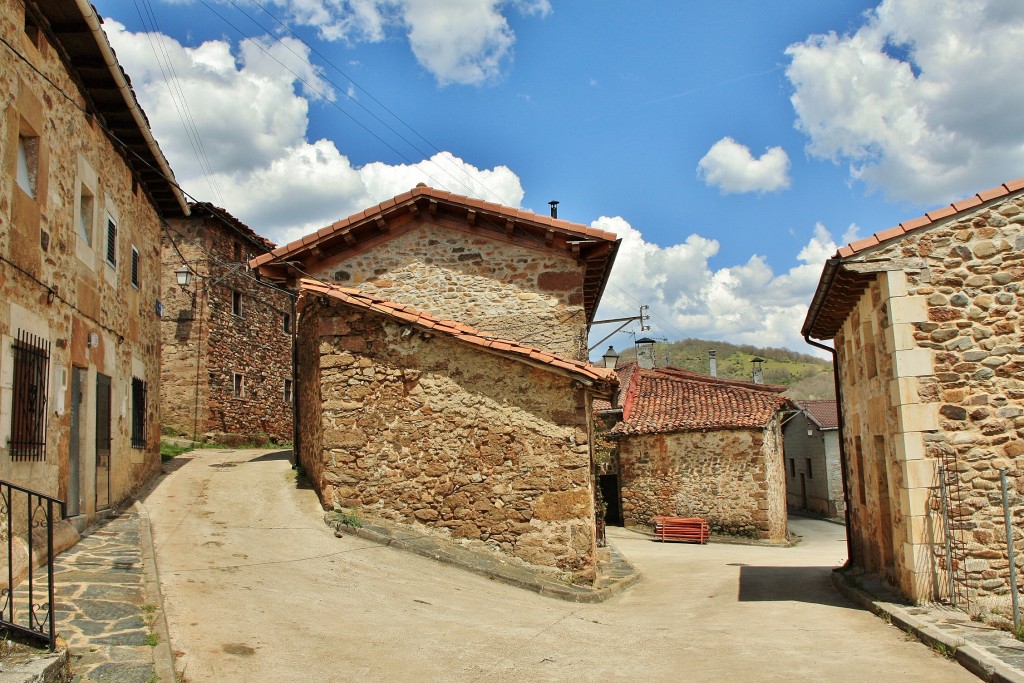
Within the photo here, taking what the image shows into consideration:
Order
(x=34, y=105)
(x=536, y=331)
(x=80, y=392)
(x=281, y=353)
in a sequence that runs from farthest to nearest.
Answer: (x=281, y=353) < (x=536, y=331) < (x=80, y=392) < (x=34, y=105)

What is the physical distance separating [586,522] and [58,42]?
8360 millimetres

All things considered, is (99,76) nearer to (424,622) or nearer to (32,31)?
(32,31)

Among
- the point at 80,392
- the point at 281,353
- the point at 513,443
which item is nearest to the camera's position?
the point at 80,392

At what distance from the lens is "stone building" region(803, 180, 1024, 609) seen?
882 centimetres

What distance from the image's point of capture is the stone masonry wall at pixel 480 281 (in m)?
13.9

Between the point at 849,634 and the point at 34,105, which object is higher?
the point at 34,105

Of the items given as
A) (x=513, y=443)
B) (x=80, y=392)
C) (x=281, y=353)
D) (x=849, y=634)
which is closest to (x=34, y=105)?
(x=80, y=392)

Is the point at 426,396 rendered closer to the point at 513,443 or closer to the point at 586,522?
the point at 513,443

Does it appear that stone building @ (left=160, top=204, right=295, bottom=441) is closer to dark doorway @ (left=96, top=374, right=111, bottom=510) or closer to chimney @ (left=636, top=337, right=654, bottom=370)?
dark doorway @ (left=96, top=374, right=111, bottom=510)

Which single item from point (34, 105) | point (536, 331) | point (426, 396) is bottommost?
point (426, 396)

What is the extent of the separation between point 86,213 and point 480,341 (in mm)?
5262

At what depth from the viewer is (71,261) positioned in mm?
9102

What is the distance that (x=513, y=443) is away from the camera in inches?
406

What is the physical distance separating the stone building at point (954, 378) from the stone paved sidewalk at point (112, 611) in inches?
309
